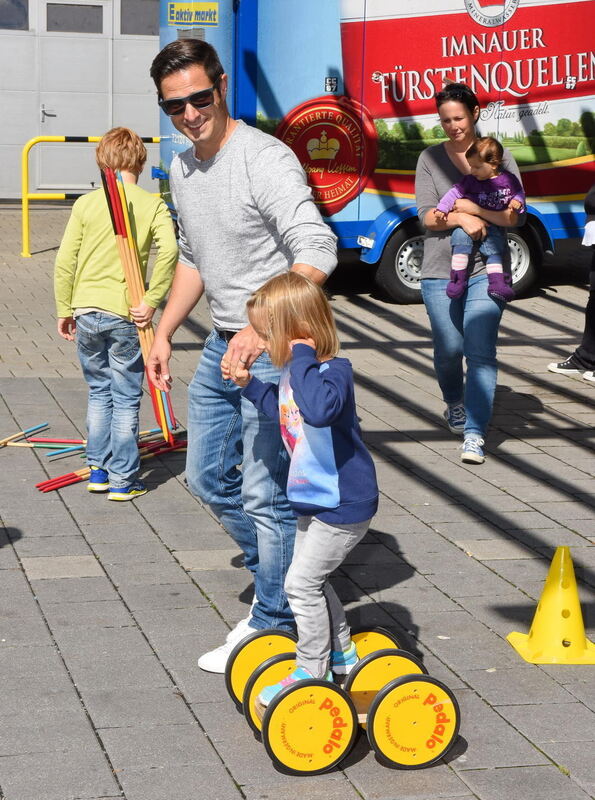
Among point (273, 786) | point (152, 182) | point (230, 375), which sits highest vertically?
point (152, 182)

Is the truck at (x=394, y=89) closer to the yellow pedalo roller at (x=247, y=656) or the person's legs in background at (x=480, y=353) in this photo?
the person's legs in background at (x=480, y=353)

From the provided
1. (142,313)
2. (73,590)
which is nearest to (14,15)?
(142,313)

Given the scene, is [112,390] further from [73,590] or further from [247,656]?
[247,656]

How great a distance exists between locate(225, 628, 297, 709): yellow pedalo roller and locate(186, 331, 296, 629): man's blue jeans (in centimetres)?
25

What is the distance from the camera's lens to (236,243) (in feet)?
14.1

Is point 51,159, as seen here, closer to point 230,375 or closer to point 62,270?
→ point 62,270

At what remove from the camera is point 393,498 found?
21.1 ft

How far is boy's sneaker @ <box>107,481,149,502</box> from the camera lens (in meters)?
6.29

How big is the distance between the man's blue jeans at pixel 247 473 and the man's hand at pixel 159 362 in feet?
0.62

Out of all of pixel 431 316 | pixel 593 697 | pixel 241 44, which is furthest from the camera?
pixel 241 44

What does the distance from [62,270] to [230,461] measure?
80.8 inches

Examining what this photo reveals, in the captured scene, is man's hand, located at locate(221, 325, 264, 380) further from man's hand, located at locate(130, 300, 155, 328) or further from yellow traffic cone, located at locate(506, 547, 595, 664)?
man's hand, located at locate(130, 300, 155, 328)

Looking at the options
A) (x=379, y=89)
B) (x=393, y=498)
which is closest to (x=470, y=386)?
(x=393, y=498)

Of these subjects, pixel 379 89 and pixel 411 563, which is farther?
pixel 379 89
